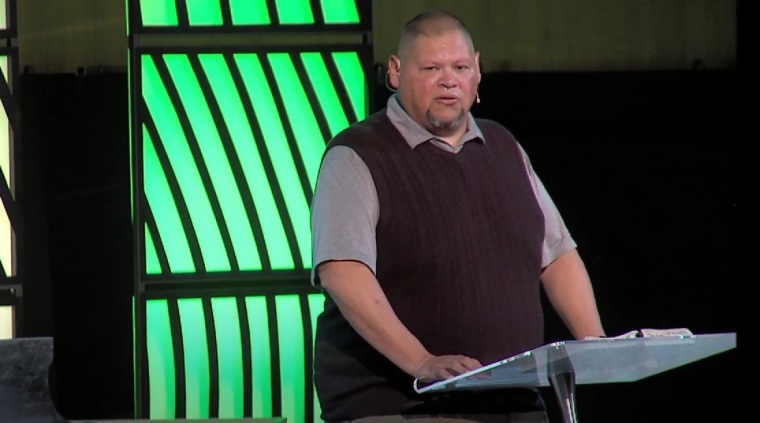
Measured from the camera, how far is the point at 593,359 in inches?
58.7

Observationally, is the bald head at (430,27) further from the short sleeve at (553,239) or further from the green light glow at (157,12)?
the green light glow at (157,12)

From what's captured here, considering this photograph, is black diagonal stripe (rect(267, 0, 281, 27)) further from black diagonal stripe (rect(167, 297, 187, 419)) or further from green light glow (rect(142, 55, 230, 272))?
black diagonal stripe (rect(167, 297, 187, 419))

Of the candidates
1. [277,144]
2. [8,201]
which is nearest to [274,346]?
[277,144]

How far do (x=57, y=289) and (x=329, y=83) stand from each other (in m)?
0.85

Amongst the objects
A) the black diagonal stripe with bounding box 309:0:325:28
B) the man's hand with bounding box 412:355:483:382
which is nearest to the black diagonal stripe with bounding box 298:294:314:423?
the black diagonal stripe with bounding box 309:0:325:28

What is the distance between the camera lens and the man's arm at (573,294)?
2.09 metres

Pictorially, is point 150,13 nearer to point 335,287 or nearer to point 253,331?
point 253,331

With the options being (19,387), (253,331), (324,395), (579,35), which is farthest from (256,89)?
(19,387)

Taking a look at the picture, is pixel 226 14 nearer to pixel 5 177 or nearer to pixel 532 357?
pixel 5 177

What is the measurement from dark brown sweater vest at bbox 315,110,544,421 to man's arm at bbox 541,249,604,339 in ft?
0.16

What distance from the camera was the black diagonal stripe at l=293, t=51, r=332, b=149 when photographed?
2.86 metres

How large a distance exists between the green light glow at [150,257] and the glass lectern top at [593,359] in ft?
4.59

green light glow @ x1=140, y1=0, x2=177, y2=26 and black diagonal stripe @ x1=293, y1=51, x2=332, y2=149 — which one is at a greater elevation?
green light glow @ x1=140, y1=0, x2=177, y2=26

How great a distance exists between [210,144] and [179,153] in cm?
8
